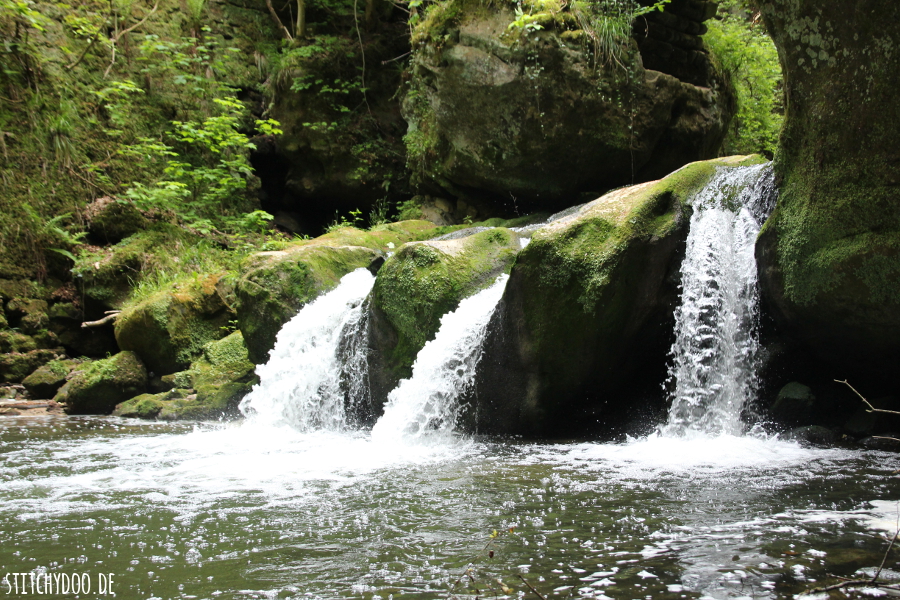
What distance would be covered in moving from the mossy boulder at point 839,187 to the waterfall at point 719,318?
277mm

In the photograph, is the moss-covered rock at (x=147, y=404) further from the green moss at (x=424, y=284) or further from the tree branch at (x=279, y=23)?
the tree branch at (x=279, y=23)

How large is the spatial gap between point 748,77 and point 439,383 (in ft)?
27.3

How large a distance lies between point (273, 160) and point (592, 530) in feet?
44.8

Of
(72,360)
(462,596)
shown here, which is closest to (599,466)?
(462,596)

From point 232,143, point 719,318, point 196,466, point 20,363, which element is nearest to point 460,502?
point 196,466

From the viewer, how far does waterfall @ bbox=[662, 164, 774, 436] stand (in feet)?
19.2

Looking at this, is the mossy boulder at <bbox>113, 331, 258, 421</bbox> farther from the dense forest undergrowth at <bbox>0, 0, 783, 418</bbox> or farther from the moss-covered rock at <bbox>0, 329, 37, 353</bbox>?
the moss-covered rock at <bbox>0, 329, 37, 353</bbox>

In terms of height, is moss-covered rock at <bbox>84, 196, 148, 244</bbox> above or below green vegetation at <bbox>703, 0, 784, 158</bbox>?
below

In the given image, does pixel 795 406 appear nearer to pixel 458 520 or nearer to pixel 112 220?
pixel 458 520

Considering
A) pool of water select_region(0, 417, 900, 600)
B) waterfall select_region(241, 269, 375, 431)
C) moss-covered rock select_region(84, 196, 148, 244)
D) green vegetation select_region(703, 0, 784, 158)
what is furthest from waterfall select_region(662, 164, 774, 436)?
moss-covered rock select_region(84, 196, 148, 244)

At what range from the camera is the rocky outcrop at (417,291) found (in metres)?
7.05

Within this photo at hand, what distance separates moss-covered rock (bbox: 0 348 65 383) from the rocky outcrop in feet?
21.4

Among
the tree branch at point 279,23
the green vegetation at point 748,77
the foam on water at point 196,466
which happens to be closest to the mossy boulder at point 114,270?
the foam on water at point 196,466

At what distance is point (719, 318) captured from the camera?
237 inches
